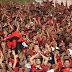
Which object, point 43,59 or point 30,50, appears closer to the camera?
point 43,59

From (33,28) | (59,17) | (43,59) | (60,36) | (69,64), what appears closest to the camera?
(69,64)

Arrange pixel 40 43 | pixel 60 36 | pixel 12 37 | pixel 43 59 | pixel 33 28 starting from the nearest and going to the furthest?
pixel 43 59
pixel 12 37
pixel 40 43
pixel 60 36
pixel 33 28

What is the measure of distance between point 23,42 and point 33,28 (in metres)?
1.73

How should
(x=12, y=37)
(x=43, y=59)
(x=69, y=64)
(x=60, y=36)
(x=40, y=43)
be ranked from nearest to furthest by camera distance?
1. (x=69, y=64)
2. (x=43, y=59)
3. (x=12, y=37)
4. (x=40, y=43)
5. (x=60, y=36)

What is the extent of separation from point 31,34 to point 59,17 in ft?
8.83

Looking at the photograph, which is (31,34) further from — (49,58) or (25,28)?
(49,58)

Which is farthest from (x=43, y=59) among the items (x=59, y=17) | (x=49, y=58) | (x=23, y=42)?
(x=59, y=17)

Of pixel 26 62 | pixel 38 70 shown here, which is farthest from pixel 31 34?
pixel 38 70

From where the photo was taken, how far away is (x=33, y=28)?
6184mm

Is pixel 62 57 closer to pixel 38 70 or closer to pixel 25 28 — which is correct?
pixel 38 70

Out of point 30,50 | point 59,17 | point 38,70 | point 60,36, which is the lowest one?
point 38,70

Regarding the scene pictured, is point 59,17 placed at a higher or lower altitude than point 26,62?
higher

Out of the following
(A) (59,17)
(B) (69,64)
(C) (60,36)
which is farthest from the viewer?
(A) (59,17)

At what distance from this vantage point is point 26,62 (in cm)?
418
